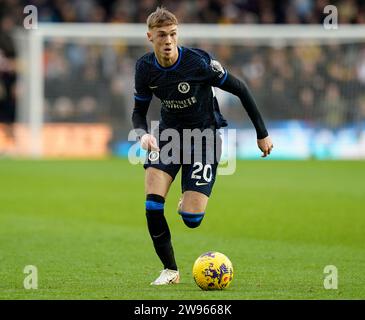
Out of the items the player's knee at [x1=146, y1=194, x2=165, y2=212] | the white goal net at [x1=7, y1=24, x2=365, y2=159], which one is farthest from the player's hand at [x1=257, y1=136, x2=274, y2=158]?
the white goal net at [x1=7, y1=24, x2=365, y2=159]

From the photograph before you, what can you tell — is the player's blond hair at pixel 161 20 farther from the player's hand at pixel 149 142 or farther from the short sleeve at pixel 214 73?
the player's hand at pixel 149 142

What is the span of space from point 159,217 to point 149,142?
2.66 ft

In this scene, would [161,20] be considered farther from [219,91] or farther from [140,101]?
[219,91]

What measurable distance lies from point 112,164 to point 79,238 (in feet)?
45.3

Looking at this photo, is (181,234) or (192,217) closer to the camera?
(192,217)

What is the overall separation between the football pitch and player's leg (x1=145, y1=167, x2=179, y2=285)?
0.63ft

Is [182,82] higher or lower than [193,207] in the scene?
higher

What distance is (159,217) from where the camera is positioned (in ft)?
29.2

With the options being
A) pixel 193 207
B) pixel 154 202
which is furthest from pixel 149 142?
pixel 193 207

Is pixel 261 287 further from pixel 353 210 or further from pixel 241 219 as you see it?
pixel 353 210

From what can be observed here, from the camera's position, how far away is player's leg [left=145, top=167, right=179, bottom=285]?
29.1 ft

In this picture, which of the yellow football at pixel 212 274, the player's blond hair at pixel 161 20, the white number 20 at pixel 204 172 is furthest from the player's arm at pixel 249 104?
the yellow football at pixel 212 274

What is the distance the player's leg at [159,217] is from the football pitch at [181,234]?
0.63ft

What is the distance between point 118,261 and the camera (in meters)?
10.6
